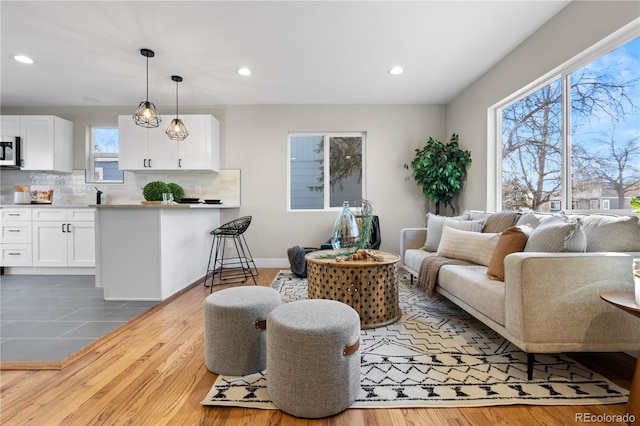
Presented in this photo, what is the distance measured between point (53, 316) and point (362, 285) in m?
2.70

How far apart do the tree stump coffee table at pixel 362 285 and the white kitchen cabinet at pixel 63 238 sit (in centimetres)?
362

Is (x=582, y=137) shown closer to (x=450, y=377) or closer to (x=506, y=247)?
(x=506, y=247)

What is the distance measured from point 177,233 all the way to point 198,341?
1.53 metres

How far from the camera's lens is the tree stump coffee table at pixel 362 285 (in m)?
2.19

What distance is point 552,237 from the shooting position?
69.9 inches

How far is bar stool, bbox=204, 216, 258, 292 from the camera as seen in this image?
3.61m

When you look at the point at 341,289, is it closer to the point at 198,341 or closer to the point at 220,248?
the point at 198,341

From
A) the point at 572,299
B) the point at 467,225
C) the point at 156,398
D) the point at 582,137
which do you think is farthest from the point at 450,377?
the point at 582,137

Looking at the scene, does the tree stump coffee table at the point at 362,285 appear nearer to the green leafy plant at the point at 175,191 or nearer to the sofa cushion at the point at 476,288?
the sofa cushion at the point at 476,288

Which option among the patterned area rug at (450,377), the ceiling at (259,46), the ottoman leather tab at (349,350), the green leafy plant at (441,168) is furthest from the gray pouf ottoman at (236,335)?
the green leafy plant at (441,168)

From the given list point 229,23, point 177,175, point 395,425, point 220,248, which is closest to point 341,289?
point 395,425

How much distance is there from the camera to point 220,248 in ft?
A: 14.7

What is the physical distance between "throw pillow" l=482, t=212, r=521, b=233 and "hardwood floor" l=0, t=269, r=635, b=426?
1076 millimetres

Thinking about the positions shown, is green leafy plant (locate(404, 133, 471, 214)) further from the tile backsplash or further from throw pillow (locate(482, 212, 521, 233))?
the tile backsplash
